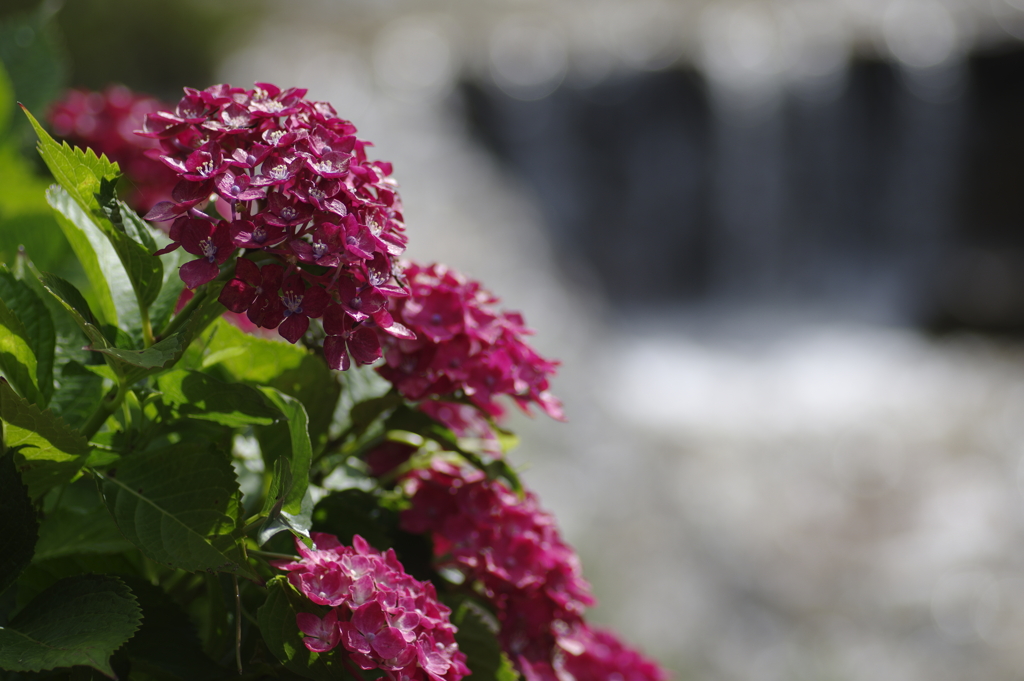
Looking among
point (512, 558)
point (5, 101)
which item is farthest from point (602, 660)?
point (5, 101)

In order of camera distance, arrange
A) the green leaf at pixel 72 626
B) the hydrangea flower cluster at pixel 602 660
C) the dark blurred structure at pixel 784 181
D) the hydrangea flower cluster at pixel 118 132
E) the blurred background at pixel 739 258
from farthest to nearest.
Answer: the dark blurred structure at pixel 784 181
the blurred background at pixel 739 258
the hydrangea flower cluster at pixel 118 132
the hydrangea flower cluster at pixel 602 660
the green leaf at pixel 72 626

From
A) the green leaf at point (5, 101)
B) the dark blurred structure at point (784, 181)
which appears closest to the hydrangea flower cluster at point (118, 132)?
the green leaf at point (5, 101)

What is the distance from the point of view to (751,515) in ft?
19.1

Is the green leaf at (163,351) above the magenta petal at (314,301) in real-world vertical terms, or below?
below

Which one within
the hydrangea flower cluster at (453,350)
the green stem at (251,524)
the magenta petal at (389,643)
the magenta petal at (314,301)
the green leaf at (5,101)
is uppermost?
the green leaf at (5,101)

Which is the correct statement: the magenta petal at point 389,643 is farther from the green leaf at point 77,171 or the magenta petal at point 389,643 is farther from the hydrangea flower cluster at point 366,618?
the green leaf at point 77,171

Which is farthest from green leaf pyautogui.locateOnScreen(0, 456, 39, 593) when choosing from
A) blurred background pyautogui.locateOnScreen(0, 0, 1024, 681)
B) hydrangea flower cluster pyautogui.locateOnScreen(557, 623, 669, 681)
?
blurred background pyautogui.locateOnScreen(0, 0, 1024, 681)

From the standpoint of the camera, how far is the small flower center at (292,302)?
0.70 metres

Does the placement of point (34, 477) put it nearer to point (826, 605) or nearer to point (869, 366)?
point (826, 605)

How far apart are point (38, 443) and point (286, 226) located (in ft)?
0.85

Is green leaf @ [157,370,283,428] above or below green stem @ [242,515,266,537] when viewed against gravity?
above

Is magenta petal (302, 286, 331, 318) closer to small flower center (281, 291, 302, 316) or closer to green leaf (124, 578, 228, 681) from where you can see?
small flower center (281, 291, 302, 316)

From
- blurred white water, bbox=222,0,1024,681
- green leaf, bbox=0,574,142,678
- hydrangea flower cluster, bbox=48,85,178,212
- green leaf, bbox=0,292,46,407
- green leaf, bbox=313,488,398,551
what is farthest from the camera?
blurred white water, bbox=222,0,1024,681

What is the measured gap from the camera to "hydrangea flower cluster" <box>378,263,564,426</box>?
873mm
